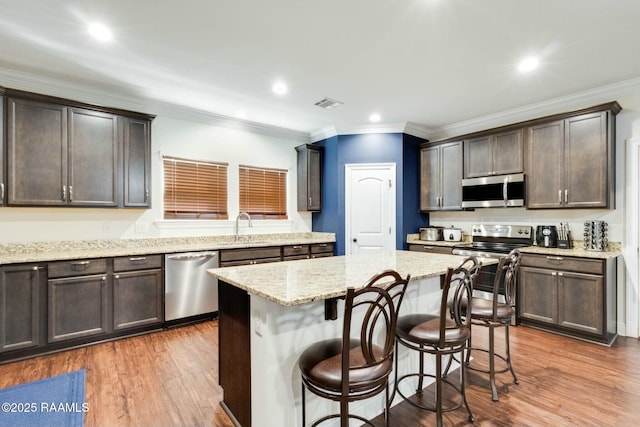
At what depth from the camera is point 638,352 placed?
2.99 meters

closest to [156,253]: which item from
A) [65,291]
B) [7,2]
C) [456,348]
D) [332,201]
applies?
[65,291]

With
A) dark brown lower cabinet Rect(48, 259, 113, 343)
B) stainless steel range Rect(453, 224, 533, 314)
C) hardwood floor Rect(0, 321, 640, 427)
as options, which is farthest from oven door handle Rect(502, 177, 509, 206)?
dark brown lower cabinet Rect(48, 259, 113, 343)

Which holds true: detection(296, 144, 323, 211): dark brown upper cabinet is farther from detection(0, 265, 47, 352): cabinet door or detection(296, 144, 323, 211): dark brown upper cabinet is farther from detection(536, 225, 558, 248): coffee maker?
detection(0, 265, 47, 352): cabinet door

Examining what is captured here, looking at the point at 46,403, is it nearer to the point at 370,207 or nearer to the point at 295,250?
the point at 295,250

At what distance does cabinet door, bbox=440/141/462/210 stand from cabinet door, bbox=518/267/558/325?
4.47 ft

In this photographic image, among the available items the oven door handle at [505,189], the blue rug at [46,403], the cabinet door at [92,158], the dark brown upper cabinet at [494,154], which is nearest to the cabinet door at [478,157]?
the dark brown upper cabinet at [494,154]

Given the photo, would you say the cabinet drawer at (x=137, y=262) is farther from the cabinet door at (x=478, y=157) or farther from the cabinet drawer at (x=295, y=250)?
the cabinet door at (x=478, y=157)

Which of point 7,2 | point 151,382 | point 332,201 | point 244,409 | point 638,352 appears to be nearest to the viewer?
point 244,409

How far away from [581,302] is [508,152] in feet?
6.34

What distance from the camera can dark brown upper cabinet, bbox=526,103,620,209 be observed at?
11.0 feet

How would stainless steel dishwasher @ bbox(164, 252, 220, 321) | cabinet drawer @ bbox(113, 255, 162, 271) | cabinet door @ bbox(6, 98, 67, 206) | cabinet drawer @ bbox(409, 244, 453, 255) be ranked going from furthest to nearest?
cabinet drawer @ bbox(409, 244, 453, 255) < stainless steel dishwasher @ bbox(164, 252, 220, 321) < cabinet drawer @ bbox(113, 255, 162, 271) < cabinet door @ bbox(6, 98, 67, 206)

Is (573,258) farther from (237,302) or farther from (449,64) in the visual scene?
(237,302)

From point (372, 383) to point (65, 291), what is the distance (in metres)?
3.10

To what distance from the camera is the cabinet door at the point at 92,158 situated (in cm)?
333
